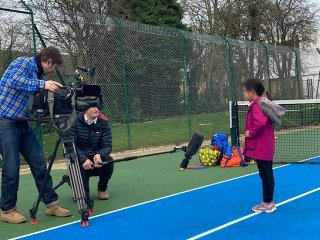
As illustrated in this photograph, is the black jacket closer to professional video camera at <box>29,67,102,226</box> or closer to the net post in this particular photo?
professional video camera at <box>29,67,102,226</box>

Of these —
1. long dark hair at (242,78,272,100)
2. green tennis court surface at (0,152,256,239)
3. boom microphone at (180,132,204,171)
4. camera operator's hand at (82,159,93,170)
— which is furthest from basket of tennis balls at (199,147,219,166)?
camera operator's hand at (82,159,93,170)

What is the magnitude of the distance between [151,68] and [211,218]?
9657 mm

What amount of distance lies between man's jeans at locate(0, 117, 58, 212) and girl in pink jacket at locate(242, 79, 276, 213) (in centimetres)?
257

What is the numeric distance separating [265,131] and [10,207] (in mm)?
3263

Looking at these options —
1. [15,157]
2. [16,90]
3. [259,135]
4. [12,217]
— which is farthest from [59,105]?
[259,135]

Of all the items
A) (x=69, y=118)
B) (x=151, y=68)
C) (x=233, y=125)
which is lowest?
(x=233, y=125)

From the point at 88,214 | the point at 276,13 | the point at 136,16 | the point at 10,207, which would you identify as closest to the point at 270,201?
the point at 88,214

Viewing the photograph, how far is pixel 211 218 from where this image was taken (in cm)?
582

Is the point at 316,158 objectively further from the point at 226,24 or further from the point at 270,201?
the point at 226,24

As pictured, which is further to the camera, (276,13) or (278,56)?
(276,13)

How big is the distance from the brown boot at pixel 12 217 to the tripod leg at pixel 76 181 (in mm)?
729

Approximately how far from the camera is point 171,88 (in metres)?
15.5

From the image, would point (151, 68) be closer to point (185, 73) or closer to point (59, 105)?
point (185, 73)

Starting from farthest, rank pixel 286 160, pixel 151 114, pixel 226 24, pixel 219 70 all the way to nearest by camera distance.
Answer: pixel 226 24
pixel 219 70
pixel 151 114
pixel 286 160
